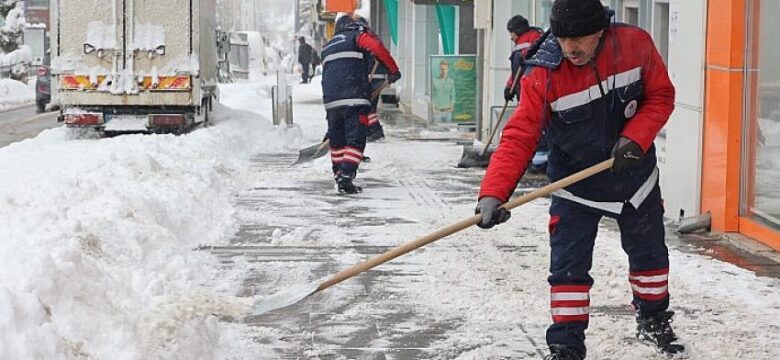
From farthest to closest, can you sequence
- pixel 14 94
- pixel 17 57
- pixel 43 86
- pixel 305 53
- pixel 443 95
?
pixel 17 57 < pixel 305 53 < pixel 14 94 < pixel 43 86 < pixel 443 95

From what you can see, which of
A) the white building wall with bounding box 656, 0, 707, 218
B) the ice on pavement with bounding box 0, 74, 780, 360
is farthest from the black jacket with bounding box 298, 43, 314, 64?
the white building wall with bounding box 656, 0, 707, 218

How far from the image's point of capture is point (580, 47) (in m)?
5.47

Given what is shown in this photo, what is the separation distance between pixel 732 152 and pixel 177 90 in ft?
38.4

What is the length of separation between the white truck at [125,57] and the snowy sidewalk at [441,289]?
7608 mm

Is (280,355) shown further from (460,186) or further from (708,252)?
(460,186)

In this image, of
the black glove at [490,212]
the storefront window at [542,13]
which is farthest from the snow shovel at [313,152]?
the black glove at [490,212]

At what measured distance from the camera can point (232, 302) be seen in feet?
23.8

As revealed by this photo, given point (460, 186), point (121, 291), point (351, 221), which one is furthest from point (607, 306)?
point (460, 186)

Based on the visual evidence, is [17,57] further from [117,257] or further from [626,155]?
[626,155]

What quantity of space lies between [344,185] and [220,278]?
4.50 metres

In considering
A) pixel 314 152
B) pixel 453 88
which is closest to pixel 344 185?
pixel 314 152

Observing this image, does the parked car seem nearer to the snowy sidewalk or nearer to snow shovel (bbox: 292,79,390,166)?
snow shovel (bbox: 292,79,390,166)

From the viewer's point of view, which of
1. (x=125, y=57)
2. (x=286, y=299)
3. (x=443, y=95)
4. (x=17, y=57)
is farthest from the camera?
(x=17, y=57)

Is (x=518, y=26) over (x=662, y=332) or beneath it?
over
